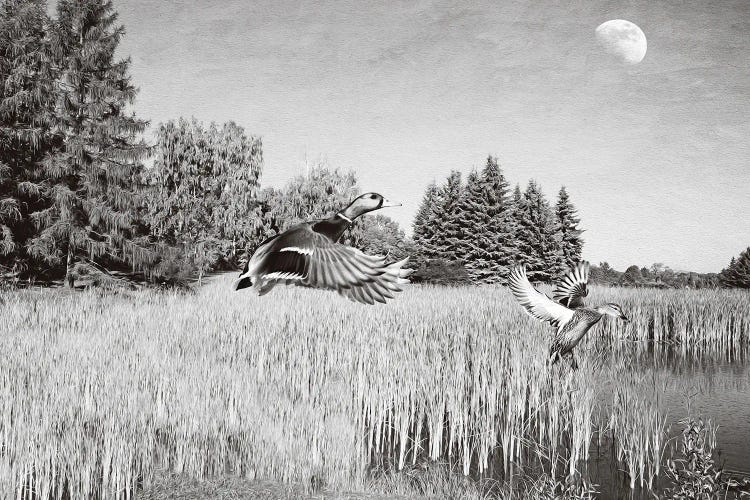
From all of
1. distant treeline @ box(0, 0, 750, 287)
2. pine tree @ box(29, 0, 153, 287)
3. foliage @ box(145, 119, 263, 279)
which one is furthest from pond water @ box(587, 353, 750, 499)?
pine tree @ box(29, 0, 153, 287)

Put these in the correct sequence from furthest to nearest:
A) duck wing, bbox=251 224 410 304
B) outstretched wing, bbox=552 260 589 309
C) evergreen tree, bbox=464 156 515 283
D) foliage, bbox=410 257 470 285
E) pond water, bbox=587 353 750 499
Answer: evergreen tree, bbox=464 156 515 283 → foliage, bbox=410 257 470 285 → pond water, bbox=587 353 750 499 → outstretched wing, bbox=552 260 589 309 → duck wing, bbox=251 224 410 304

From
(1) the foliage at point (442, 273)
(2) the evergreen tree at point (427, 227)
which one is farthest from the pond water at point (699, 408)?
(2) the evergreen tree at point (427, 227)

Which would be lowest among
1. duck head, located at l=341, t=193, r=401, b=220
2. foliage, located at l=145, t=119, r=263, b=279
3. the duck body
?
the duck body

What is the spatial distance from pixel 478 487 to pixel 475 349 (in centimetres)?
210

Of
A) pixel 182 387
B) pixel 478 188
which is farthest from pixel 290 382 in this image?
pixel 478 188

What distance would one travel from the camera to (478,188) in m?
33.1

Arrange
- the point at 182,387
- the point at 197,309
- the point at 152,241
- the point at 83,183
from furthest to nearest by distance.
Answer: the point at 152,241 < the point at 83,183 < the point at 197,309 < the point at 182,387

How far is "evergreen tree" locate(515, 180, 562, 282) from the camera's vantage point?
34.2 m

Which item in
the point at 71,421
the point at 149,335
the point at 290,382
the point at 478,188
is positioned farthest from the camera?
the point at 478,188

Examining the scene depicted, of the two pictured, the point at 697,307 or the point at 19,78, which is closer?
the point at 697,307

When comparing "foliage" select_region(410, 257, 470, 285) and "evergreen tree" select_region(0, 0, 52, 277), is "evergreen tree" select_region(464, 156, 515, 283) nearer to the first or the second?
"foliage" select_region(410, 257, 470, 285)

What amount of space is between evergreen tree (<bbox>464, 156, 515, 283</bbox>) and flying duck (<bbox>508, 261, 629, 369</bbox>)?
90.6 feet

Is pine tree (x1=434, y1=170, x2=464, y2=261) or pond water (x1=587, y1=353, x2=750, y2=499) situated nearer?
pond water (x1=587, y1=353, x2=750, y2=499)

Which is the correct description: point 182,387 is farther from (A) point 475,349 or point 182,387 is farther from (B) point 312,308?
(B) point 312,308
